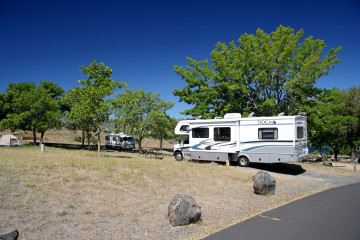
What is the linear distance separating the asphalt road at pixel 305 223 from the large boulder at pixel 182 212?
2.73 feet

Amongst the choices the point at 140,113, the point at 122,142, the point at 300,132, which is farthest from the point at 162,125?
the point at 300,132

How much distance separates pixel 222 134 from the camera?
→ 57.7ft

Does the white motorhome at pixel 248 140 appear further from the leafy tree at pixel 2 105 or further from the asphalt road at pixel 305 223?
the leafy tree at pixel 2 105

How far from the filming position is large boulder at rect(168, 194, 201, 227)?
20.8ft

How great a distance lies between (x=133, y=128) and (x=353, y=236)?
26.9 meters

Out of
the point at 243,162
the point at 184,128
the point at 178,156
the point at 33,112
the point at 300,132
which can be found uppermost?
the point at 33,112

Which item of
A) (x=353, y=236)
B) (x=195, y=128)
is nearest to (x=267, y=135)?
(x=195, y=128)

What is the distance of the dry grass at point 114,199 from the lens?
5.81 metres

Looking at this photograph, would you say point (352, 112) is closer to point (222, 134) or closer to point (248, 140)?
point (248, 140)

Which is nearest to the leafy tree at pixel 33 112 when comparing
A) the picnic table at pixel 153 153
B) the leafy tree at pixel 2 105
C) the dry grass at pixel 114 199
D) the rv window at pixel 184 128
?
the leafy tree at pixel 2 105

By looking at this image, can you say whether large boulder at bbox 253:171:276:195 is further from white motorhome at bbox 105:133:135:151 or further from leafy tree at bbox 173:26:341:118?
white motorhome at bbox 105:133:135:151

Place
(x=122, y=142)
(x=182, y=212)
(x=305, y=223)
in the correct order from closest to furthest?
(x=182, y=212) → (x=305, y=223) → (x=122, y=142)

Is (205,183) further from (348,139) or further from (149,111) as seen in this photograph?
(348,139)

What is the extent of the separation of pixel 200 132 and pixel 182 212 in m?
12.2
